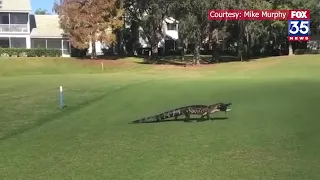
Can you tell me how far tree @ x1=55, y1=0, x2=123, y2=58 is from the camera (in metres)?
53.1

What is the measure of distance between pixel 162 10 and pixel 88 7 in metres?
8.96

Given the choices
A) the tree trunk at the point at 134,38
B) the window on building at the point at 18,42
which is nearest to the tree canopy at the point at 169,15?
the tree trunk at the point at 134,38

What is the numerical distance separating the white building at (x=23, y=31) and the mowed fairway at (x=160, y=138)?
46.3m

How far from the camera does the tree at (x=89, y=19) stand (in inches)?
2090

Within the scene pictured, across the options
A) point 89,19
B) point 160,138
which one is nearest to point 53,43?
point 89,19

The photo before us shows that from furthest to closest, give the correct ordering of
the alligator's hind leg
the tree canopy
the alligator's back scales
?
the tree canopy → the alligator's hind leg → the alligator's back scales

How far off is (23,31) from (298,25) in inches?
1461

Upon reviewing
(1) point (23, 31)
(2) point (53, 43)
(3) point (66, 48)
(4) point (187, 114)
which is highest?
(1) point (23, 31)

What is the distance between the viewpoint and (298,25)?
61.3 m

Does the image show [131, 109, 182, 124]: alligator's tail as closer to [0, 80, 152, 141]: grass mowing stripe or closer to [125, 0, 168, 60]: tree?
[0, 80, 152, 141]: grass mowing stripe

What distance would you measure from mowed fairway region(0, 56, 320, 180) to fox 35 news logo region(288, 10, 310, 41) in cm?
3661

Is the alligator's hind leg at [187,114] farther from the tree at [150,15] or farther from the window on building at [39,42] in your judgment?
the window on building at [39,42]

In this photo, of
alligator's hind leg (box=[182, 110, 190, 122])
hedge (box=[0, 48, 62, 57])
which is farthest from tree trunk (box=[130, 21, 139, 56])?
alligator's hind leg (box=[182, 110, 190, 122])

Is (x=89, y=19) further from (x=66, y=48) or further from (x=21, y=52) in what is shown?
(x=66, y=48)
